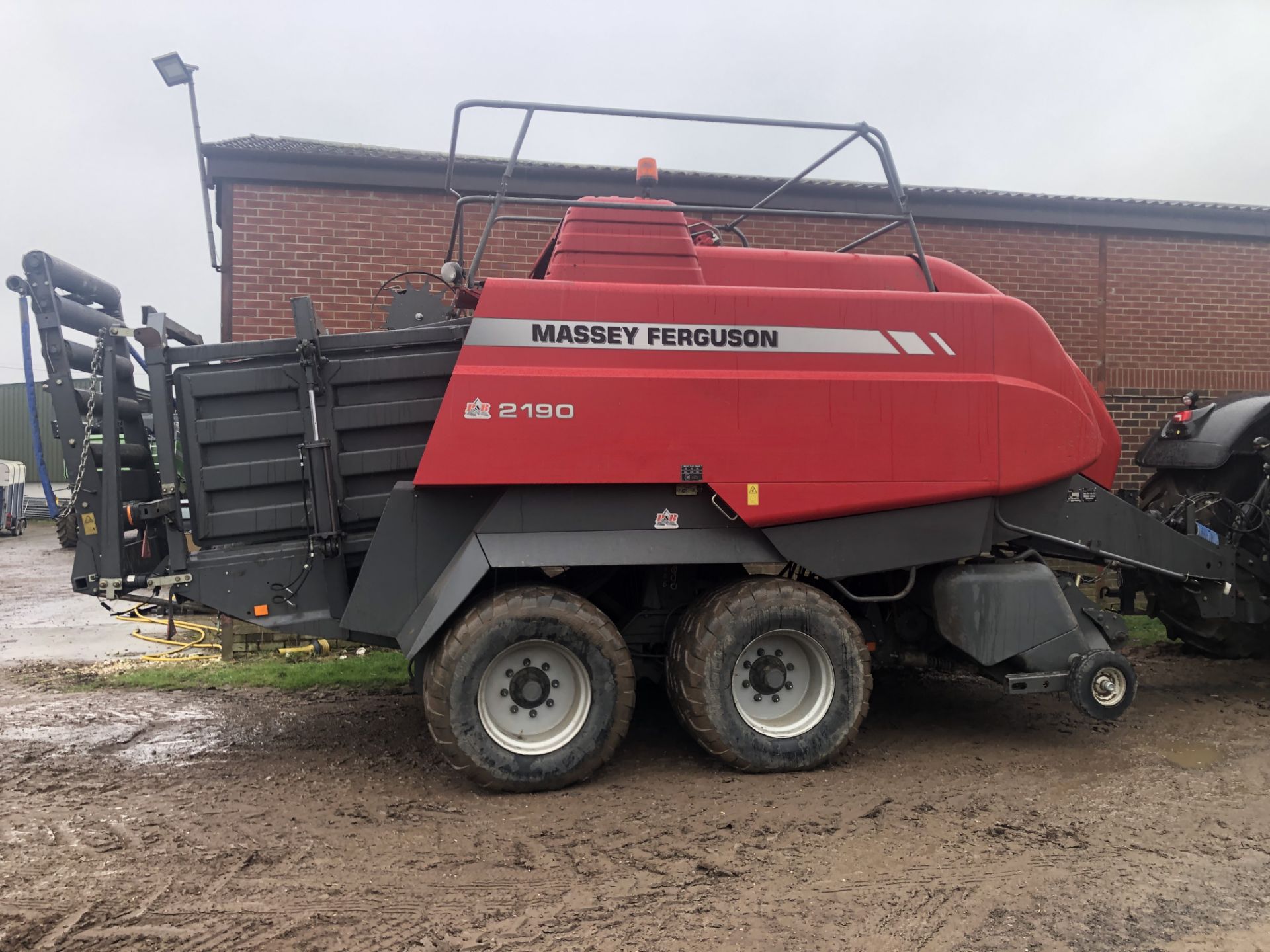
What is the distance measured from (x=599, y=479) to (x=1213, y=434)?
451 cm

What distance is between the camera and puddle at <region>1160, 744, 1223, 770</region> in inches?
177

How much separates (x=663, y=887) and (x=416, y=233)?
6.19 meters

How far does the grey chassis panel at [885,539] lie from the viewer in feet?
14.4

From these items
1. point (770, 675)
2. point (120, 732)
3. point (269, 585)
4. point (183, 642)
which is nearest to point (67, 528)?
point (183, 642)

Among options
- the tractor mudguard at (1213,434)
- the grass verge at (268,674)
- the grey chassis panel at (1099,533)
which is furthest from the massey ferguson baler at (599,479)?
the grass verge at (268,674)

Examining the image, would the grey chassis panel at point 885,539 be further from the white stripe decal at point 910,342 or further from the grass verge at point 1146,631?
the grass verge at point 1146,631

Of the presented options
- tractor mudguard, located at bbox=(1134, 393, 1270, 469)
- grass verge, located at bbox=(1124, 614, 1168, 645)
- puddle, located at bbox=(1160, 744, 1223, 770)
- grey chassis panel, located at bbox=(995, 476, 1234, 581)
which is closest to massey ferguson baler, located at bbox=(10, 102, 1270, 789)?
grey chassis panel, located at bbox=(995, 476, 1234, 581)

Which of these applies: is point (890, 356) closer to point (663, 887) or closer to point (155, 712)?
point (663, 887)

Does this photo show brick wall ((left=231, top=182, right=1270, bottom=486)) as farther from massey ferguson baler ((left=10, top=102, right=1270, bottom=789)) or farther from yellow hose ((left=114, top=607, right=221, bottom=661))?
massey ferguson baler ((left=10, top=102, right=1270, bottom=789))

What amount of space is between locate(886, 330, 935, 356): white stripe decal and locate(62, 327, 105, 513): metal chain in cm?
406

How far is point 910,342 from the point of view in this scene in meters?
4.45

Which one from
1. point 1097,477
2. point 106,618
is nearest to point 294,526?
point 1097,477

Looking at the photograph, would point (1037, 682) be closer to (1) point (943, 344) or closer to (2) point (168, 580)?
(1) point (943, 344)

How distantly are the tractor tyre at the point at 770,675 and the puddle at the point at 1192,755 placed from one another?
1736 millimetres
